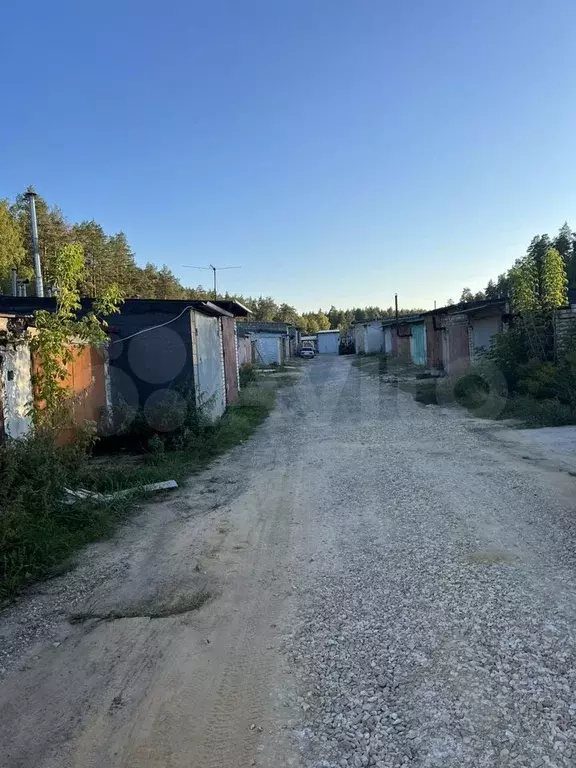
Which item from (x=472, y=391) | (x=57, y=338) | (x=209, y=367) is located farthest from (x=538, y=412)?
(x=57, y=338)

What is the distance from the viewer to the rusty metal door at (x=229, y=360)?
14984 mm

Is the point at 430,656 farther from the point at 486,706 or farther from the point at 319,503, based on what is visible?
the point at 319,503

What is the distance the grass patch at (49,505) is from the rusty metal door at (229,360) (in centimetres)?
692

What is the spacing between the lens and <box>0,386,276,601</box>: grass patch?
455cm

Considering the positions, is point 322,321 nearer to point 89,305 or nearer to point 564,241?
point 564,241

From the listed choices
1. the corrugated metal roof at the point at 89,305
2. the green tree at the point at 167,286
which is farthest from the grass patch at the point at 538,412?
the green tree at the point at 167,286

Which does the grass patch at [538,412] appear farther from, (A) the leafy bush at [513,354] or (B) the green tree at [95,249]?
(B) the green tree at [95,249]

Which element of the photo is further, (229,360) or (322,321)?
(322,321)

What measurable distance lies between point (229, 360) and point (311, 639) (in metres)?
12.6

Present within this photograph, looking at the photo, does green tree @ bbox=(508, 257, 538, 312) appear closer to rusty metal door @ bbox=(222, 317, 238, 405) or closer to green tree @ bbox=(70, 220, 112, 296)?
rusty metal door @ bbox=(222, 317, 238, 405)

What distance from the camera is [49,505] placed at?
5398 millimetres

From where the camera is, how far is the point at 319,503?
20.8ft

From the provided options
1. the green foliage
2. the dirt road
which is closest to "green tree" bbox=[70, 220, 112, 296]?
the green foliage

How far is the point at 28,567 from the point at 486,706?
3582mm
